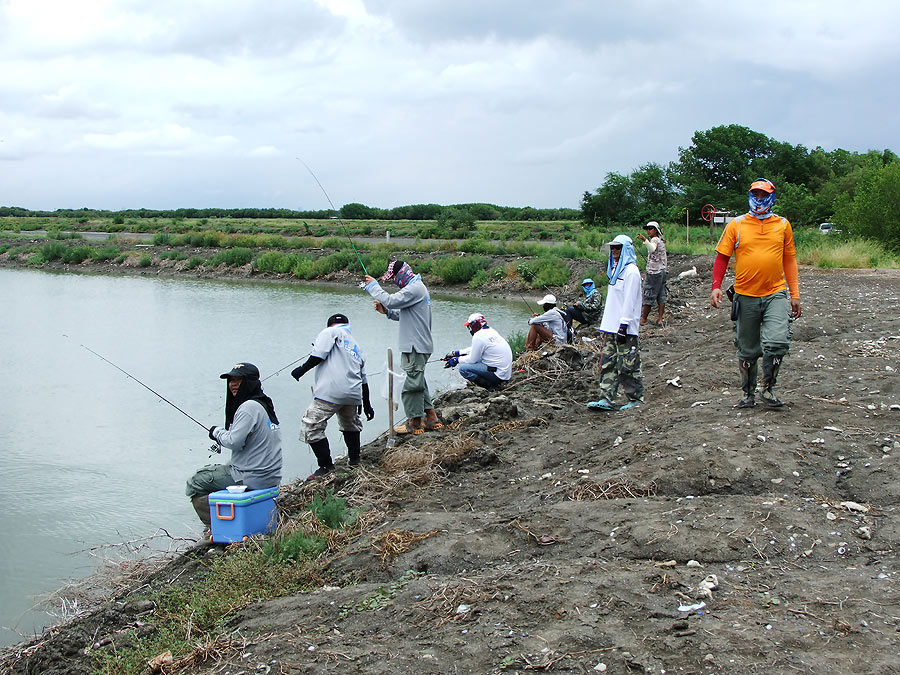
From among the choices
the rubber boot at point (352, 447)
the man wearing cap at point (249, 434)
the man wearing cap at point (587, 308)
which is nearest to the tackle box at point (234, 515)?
the man wearing cap at point (249, 434)

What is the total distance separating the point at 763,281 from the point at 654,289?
291 inches

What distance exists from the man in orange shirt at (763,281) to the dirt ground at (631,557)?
0.51 m

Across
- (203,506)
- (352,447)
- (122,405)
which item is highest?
(352,447)

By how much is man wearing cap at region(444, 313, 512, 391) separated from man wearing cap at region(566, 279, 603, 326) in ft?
10.2

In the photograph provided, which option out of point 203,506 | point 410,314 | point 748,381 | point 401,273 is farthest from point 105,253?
point 748,381

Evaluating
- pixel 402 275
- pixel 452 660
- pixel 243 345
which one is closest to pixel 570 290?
pixel 243 345

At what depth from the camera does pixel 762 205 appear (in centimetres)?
625

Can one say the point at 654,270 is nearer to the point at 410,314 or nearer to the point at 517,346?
the point at 517,346

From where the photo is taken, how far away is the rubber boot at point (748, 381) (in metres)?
6.46

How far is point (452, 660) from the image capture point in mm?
3555

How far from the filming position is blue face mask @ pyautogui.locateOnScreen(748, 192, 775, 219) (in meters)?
6.22

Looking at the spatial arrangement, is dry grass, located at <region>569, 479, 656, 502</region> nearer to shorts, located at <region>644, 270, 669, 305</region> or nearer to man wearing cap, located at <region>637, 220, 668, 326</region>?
man wearing cap, located at <region>637, 220, 668, 326</region>

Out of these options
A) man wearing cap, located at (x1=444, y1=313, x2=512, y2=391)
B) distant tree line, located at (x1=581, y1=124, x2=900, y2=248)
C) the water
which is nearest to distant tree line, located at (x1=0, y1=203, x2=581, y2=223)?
distant tree line, located at (x1=581, y1=124, x2=900, y2=248)

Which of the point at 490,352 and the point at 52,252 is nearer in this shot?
the point at 490,352
